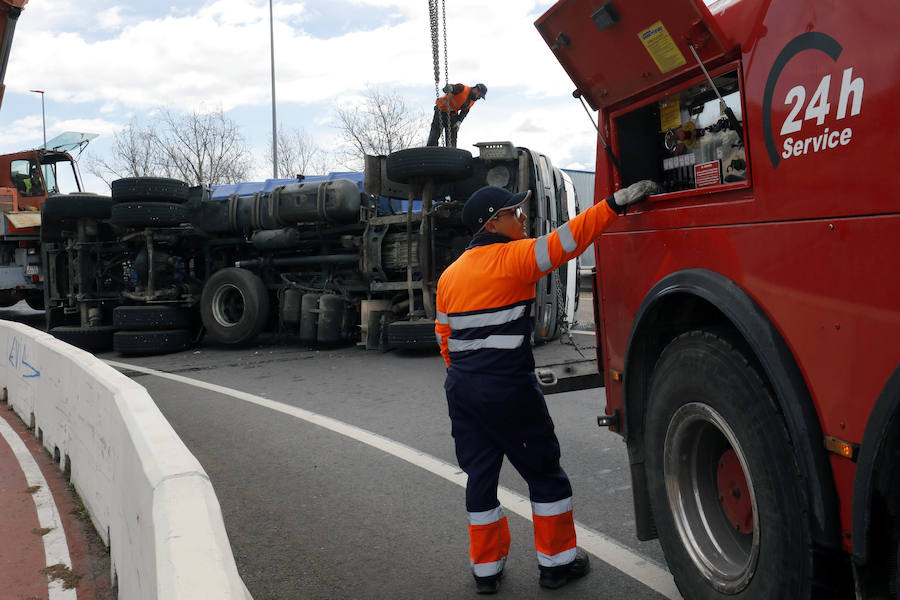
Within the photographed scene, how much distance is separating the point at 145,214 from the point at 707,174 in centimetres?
1029

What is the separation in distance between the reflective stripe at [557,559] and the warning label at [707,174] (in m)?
1.66

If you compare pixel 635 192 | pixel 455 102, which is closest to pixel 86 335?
pixel 455 102

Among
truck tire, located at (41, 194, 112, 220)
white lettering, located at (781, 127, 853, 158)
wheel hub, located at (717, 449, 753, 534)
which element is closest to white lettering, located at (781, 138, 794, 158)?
white lettering, located at (781, 127, 853, 158)

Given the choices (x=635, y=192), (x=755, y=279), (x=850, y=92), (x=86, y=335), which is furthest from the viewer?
(x=86, y=335)

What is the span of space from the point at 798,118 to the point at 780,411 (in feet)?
2.79

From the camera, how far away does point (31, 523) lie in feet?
15.7

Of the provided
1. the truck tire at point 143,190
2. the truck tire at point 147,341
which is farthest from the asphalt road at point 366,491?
the truck tire at point 143,190

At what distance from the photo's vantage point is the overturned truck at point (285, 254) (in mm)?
10000

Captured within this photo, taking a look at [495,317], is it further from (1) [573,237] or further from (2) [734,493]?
(2) [734,493]

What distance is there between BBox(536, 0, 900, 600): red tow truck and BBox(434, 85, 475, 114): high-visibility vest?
7760 mm

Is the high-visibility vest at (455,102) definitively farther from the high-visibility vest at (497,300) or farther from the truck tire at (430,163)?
the high-visibility vest at (497,300)

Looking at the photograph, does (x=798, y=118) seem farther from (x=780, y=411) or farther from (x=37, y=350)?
(x=37, y=350)

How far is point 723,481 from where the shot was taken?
9.06 ft

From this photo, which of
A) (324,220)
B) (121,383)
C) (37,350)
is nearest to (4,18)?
(37,350)
